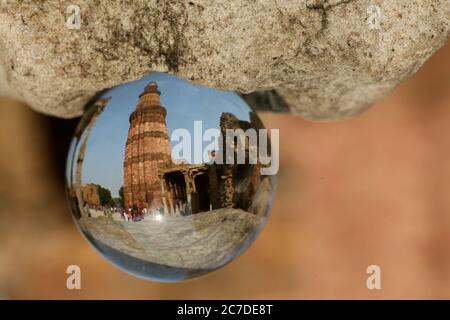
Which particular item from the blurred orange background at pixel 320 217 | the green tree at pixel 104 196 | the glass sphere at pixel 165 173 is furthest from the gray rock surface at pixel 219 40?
the blurred orange background at pixel 320 217

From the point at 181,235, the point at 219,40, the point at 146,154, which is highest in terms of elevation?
the point at 219,40

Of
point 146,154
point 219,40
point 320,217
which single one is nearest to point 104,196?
point 146,154

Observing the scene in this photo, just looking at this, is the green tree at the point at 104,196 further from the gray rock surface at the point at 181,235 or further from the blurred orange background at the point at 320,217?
the blurred orange background at the point at 320,217

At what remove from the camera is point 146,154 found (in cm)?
97

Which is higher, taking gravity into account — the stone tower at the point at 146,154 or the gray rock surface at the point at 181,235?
the stone tower at the point at 146,154

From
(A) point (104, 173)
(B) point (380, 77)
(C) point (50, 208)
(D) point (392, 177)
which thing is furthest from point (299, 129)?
(A) point (104, 173)

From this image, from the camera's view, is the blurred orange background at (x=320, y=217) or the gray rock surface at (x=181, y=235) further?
the blurred orange background at (x=320, y=217)

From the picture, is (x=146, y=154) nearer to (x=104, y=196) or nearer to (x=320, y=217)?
(x=104, y=196)

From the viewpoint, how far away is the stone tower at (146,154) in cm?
97

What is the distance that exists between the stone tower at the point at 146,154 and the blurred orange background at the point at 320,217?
0.98 metres

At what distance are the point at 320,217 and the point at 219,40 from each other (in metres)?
1.11

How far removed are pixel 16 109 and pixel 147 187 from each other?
1.12 metres

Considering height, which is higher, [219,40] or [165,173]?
[219,40]

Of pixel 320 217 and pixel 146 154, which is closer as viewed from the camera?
pixel 146 154
